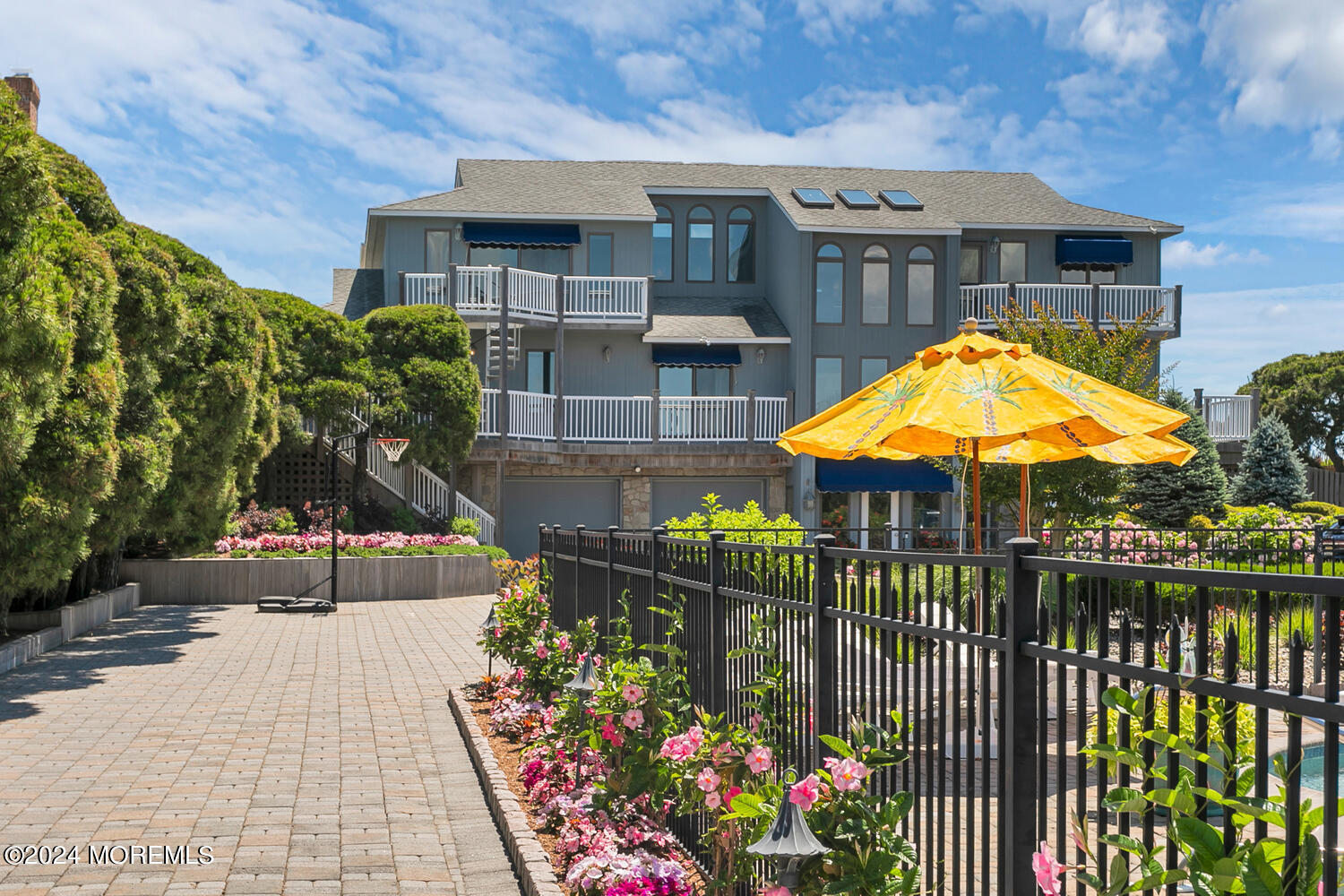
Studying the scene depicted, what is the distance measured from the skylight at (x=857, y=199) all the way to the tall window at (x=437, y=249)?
1088 cm

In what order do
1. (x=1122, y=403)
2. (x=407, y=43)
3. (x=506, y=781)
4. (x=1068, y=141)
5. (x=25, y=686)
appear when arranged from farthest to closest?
(x=1068, y=141) → (x=407, y=43) → (x=25, y=686) → (x=1122, y=403) → (x=506, y=781)

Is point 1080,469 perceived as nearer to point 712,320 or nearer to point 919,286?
point 919,286

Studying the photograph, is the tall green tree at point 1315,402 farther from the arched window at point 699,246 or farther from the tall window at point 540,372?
the tall window at point 540,372

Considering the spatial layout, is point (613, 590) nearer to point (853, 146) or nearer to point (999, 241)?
point (999, 241)

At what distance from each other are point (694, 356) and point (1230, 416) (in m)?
16.0

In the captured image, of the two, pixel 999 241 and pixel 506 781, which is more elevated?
pixel 999 241

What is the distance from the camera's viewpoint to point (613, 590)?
26.0 feet

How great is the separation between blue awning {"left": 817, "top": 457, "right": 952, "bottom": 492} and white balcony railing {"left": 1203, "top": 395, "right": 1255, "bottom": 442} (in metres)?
9.15

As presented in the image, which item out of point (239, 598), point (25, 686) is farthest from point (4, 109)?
point (239, 598)

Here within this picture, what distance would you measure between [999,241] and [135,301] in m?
24.4

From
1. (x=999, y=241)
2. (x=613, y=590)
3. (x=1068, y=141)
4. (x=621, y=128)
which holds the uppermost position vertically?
(x=621, y=128)

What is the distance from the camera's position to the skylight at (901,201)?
105 ft

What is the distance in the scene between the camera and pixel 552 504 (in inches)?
1211

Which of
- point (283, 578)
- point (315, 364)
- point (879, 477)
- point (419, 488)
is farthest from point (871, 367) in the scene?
point (283, 578)
